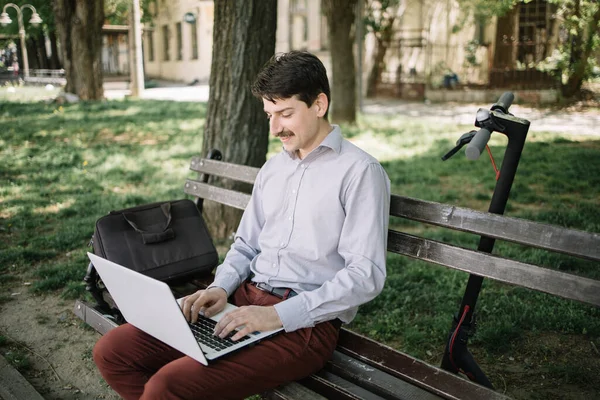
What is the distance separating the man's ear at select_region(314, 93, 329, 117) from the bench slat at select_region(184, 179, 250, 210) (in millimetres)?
1116

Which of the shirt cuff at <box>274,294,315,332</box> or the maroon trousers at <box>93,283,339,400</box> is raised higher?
the shirt cuff at <box>274,294,315,332</box>

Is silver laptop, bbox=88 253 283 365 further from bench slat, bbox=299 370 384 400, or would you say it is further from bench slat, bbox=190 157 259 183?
bench slat, bbox=190 157 259 183

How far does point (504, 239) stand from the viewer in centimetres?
233

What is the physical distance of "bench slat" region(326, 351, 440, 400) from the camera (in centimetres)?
226

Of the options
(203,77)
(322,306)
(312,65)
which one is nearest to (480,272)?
(322,306)

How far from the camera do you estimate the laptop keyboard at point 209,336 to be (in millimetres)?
2244

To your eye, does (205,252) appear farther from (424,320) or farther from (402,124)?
(402,124)

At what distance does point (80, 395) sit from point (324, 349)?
1.62m

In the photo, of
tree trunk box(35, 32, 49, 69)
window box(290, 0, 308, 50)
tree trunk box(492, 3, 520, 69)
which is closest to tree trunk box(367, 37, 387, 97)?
tree trunk box(492, 3, 520, 69)

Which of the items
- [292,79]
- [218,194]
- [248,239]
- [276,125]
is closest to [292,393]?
[248,239]

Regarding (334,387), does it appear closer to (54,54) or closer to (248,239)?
(248,239)

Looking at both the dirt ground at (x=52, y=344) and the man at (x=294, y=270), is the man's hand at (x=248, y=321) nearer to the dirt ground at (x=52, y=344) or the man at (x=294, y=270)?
Result: the man at (x=294, y=270)

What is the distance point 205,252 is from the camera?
3.43 metres

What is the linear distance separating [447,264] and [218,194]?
5.58 ft
